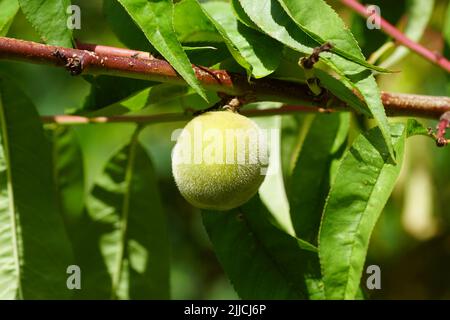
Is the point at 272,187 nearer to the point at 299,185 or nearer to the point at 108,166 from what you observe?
the point at 299,185

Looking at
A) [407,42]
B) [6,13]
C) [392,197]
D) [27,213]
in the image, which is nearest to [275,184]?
[407,42]

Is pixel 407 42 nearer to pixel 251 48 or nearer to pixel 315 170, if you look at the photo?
pixel 315 170

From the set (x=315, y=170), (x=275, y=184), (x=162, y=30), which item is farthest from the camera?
(x=275, y=184)

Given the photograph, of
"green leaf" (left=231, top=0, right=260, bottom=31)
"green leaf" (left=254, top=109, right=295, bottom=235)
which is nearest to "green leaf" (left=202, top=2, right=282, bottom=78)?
"green leaf" (left=231, top=0, right=260, bottom=31)

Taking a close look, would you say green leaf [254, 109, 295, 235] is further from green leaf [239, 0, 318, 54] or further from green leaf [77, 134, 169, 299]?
green leaf [239, 0, 318, 54]

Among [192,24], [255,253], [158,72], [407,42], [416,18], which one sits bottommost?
[255,253]
